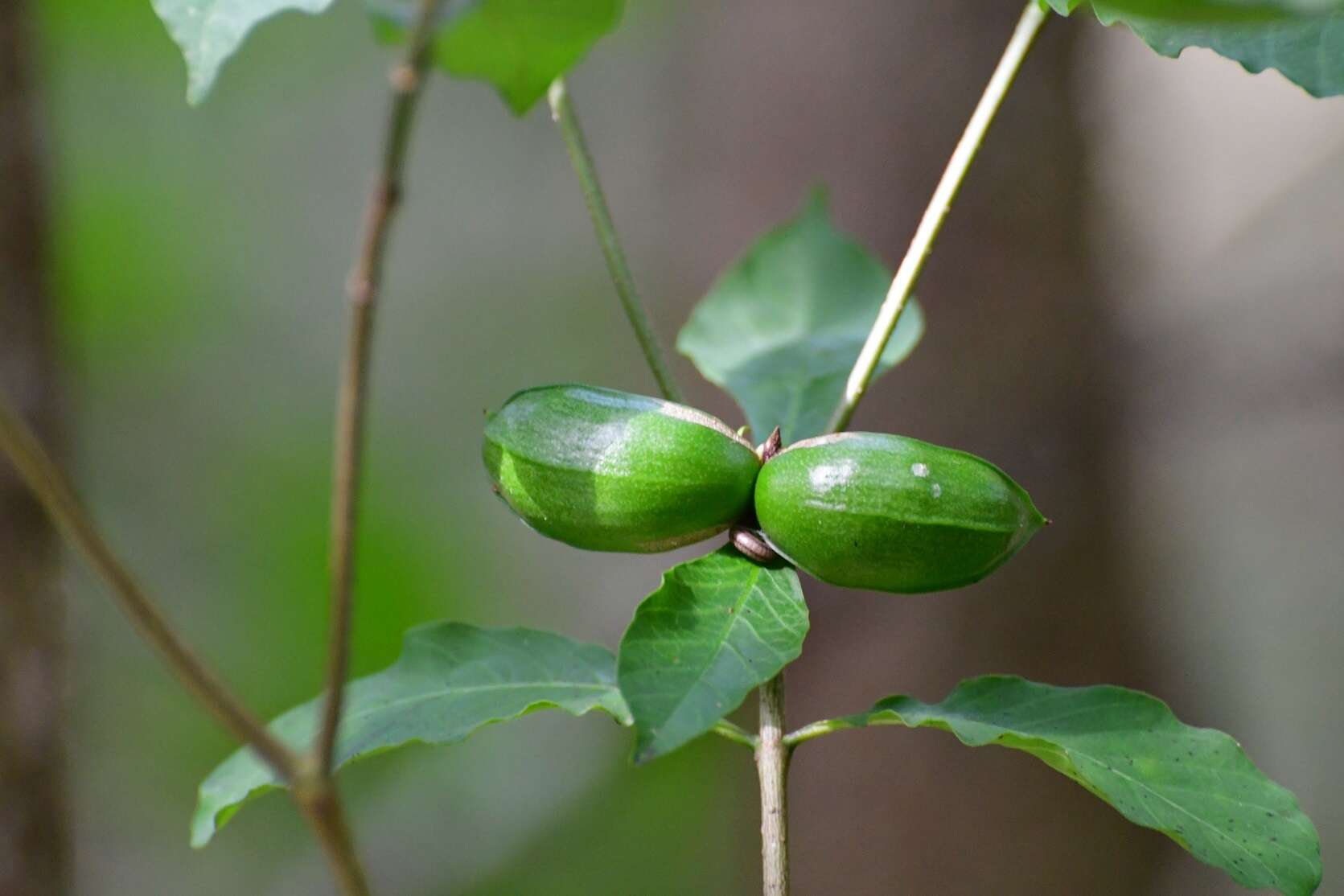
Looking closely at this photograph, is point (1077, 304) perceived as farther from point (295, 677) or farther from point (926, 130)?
point (295, 677)

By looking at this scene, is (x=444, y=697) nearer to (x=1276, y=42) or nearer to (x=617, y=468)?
(x=617, y=468)

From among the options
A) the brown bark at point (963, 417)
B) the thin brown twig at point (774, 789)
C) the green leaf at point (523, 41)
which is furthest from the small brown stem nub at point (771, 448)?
the brown bark at point (963, 417)

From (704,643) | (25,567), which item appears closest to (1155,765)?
(704,643)

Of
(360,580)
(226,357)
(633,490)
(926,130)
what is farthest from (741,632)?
(226,357)

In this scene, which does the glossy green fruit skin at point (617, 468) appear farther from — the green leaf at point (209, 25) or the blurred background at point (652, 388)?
the blurred background at point (652, 388)

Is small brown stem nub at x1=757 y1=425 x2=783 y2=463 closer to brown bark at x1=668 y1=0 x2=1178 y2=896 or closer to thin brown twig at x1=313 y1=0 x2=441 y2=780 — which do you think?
thin brown twig at x1=313 y1=0 x2=441 y2=780
